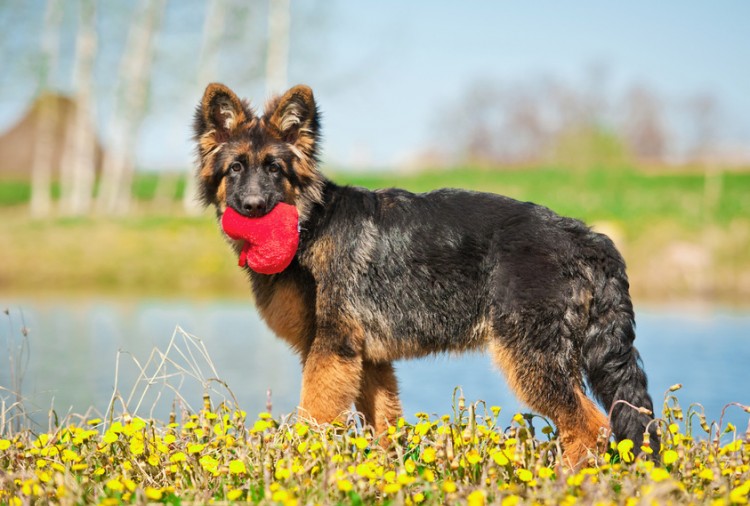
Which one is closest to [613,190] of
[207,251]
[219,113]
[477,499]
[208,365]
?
[207,251]

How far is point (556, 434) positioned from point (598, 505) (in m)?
1.88

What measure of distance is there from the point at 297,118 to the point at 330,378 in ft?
6.09

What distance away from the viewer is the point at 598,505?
324 cm

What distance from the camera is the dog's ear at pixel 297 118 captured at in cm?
524

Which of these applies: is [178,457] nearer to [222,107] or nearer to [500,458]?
[500,458]

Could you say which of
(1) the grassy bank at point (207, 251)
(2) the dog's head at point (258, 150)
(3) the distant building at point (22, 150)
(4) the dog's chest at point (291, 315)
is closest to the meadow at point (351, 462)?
(4) the dog's chest at point (291, 315)

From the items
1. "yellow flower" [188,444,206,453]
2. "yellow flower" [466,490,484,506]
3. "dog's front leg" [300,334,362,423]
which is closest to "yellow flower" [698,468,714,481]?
"yellow flower" [466,490,484,506]

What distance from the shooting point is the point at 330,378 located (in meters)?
5.05

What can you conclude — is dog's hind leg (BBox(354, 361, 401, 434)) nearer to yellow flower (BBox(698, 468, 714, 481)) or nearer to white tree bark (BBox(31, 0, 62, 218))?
yellow flower (BBox(698, 468, 714, 481))

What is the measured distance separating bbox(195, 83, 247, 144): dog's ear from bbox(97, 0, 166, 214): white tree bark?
22356 millimetres

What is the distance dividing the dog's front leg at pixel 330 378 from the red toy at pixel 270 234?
0.61 meters

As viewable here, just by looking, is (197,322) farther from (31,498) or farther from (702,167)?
(702,167)

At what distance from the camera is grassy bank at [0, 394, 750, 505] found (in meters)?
3.77

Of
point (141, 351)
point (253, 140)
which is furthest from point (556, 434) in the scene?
point (141, 351)
